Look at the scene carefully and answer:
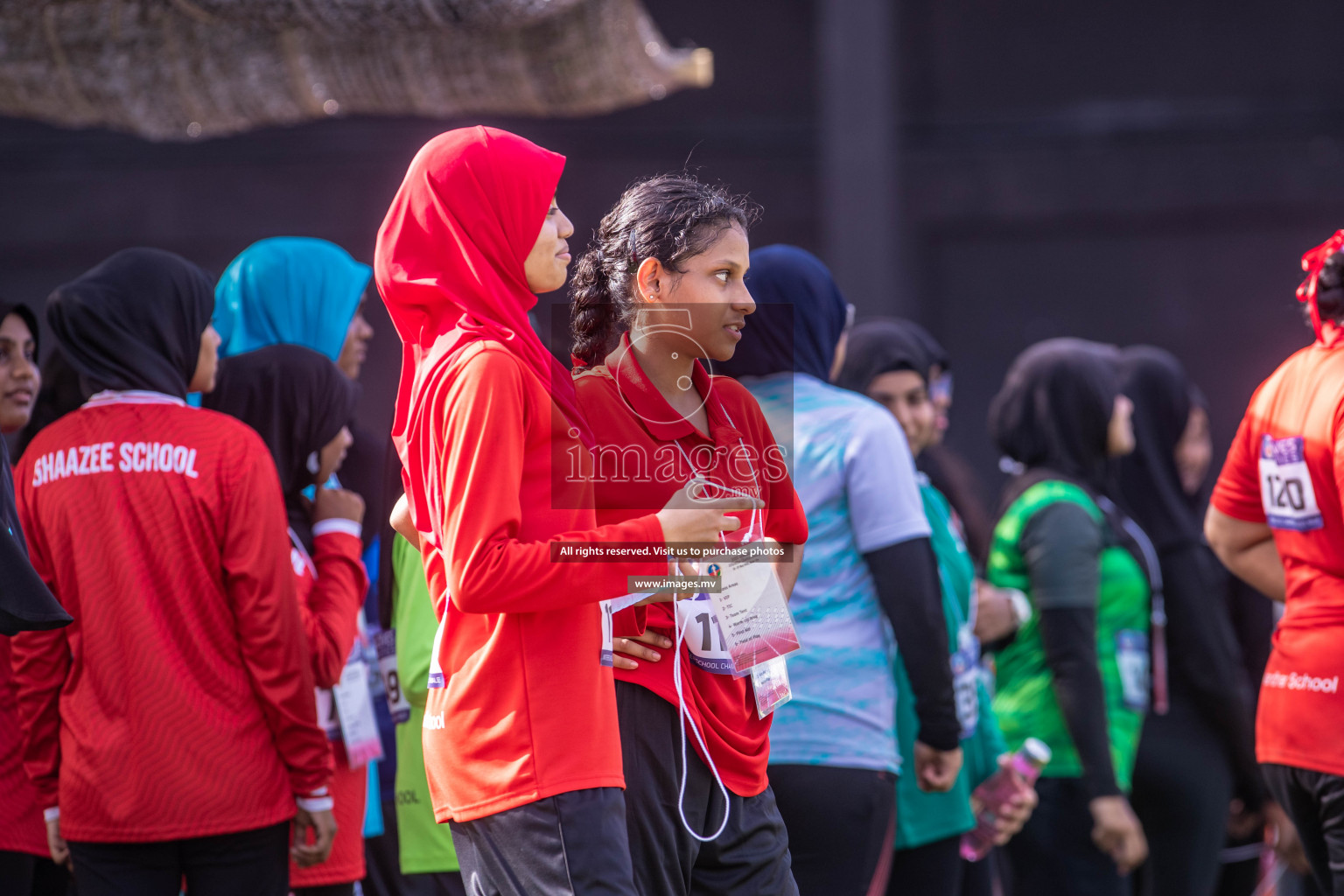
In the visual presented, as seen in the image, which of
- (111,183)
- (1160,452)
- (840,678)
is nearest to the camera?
(840,678)

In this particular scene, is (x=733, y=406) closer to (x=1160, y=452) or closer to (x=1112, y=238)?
(x=1160, y=452)

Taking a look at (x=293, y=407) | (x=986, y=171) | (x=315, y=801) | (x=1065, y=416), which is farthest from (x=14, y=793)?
(x=986, y=171)

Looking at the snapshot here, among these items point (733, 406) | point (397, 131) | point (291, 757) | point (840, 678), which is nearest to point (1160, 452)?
point (840, 678)

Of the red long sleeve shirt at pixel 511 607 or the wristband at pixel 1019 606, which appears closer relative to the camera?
the red long sleeve shirt at pixel 511 607

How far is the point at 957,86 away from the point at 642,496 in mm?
6116

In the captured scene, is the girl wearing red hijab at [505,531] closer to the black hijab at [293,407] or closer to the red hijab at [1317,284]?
the black hijab at [293,407]

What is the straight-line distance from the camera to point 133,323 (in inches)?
106

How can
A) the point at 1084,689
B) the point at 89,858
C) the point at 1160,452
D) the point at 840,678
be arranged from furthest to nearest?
the point at 1160,452, the point at 1084,689, the point at 840,678, the point at 89,858

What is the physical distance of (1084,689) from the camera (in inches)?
133

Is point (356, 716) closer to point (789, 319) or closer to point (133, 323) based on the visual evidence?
point (133, 323)

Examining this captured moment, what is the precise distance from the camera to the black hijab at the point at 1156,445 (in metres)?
4.19

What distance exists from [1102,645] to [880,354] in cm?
95

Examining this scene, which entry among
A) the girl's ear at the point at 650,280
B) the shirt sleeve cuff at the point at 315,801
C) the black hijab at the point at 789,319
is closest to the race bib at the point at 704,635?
the girl's ear at the point at 650,280

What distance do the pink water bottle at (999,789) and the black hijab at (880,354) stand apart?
107 centimetres
